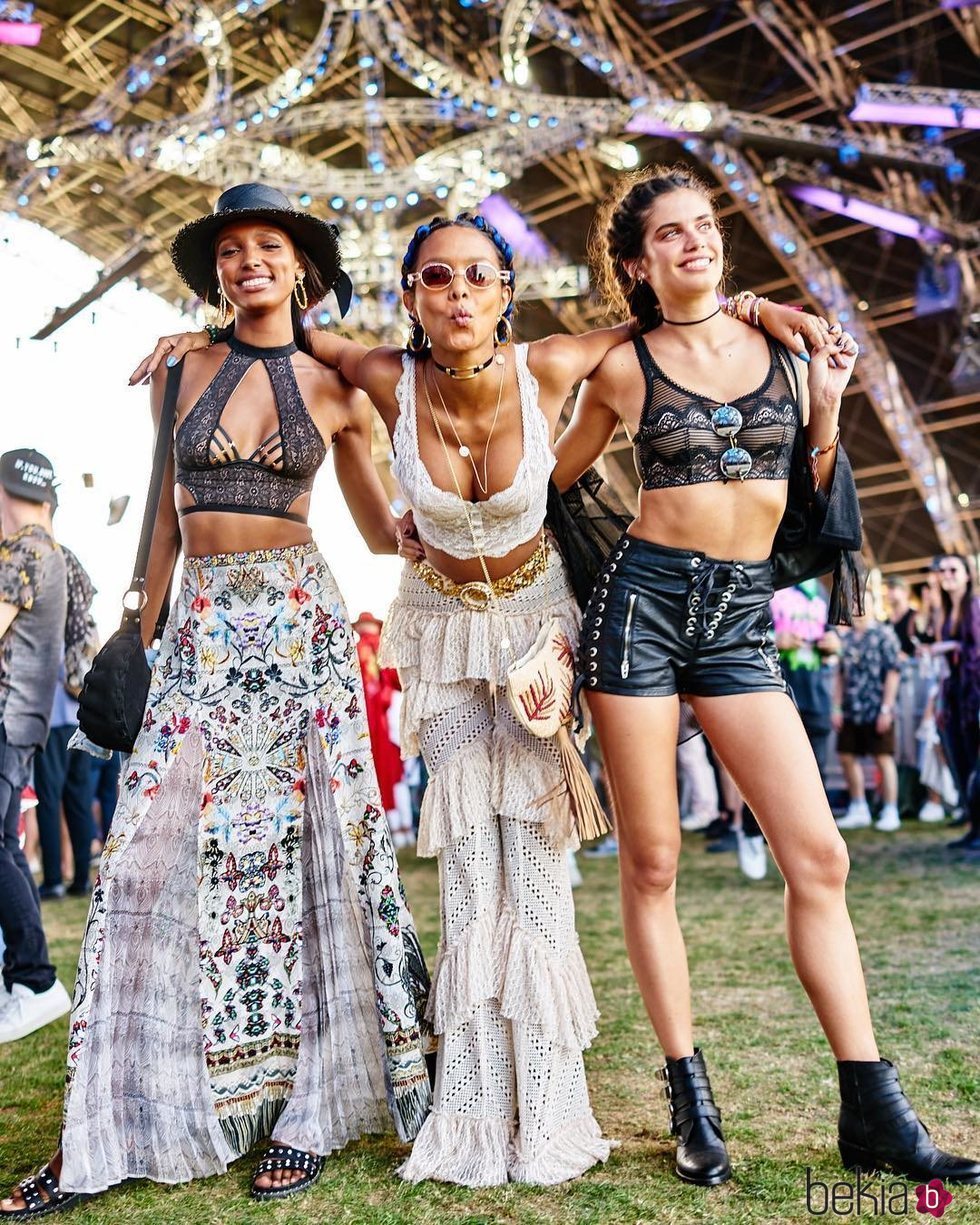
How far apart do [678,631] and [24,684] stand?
7.81ft

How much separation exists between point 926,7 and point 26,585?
14.1 meters

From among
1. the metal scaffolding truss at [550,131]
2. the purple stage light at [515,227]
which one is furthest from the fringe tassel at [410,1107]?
the purple stage light at [515,227]

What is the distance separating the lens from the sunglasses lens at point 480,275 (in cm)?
229

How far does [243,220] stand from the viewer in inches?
100

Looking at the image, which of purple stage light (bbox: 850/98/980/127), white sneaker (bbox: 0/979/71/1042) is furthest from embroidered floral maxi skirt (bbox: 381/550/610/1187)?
purple stage light (bbox: 850/98/980/127)

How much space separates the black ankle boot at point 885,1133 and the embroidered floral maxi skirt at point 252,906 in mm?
866

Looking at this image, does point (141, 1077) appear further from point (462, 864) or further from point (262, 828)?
point (462, 864)

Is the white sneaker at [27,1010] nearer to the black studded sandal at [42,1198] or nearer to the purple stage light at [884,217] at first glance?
the black studded sandal at [42,1198]

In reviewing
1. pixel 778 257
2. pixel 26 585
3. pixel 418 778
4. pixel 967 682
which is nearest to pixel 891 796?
pixel 967 682

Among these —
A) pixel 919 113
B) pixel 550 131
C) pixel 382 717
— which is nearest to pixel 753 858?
pixel 382 717

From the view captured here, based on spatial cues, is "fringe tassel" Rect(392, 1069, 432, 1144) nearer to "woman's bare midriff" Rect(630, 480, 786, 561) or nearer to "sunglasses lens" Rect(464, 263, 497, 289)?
"woman's bare midriff" Rect(630, 480, 786, 561)

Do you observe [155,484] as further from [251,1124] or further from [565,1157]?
[565,1157]

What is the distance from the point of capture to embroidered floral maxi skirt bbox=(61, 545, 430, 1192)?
7.68 ft

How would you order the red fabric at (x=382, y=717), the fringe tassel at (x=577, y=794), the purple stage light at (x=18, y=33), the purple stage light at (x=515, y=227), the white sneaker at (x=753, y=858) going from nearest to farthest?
the fringe tassel at (x=577, y=794) → the white sneaker at (x=753, y=858) → the red fabric at (x=382, y=717) → the purple stage light at (x=18, y=33) → the purple stage light at (x=515, y=227)
